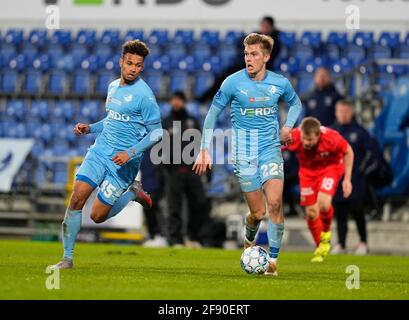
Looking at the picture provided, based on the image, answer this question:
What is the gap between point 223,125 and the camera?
23.7m

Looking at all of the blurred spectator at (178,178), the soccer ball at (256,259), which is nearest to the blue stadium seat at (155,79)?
the blurred spectator at (178,178)

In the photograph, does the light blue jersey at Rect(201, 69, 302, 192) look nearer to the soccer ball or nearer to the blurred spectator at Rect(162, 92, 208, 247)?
the soccer ball

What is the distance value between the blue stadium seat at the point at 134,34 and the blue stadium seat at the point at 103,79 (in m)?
1.07

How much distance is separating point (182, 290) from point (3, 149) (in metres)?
14.7

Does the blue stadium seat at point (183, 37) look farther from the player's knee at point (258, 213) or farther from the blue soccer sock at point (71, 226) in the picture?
the blue soccer sock at point (71, 226)

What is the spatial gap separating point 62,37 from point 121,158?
1908 cm

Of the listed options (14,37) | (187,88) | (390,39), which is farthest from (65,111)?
(390,39)

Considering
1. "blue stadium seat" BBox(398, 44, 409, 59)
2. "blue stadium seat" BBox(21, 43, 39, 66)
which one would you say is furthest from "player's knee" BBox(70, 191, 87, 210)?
"blue stadium seat" BBox(21, 43, 39, 66)

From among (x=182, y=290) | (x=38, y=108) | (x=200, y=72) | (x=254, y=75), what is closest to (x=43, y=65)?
(x=38, y=108)

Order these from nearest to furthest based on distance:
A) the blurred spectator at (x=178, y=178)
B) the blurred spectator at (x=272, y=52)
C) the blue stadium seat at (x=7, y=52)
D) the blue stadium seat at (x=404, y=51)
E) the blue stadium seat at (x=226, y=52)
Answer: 1. the blurred spectator at (x=272, y=52)
2. the blurred spectator at (x=178, y=178)
3. the blue stadium seat at (x=404, y=51)
4. the blue stadium seat at (x=226, y=52)
5. the blue stadium seat at (x=7, y=52)

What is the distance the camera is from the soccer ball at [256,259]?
9.92 metres

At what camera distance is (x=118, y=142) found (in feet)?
33.7

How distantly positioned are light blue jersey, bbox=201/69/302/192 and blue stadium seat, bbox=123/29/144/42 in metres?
17.2

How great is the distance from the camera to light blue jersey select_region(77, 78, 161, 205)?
33.1 ft
